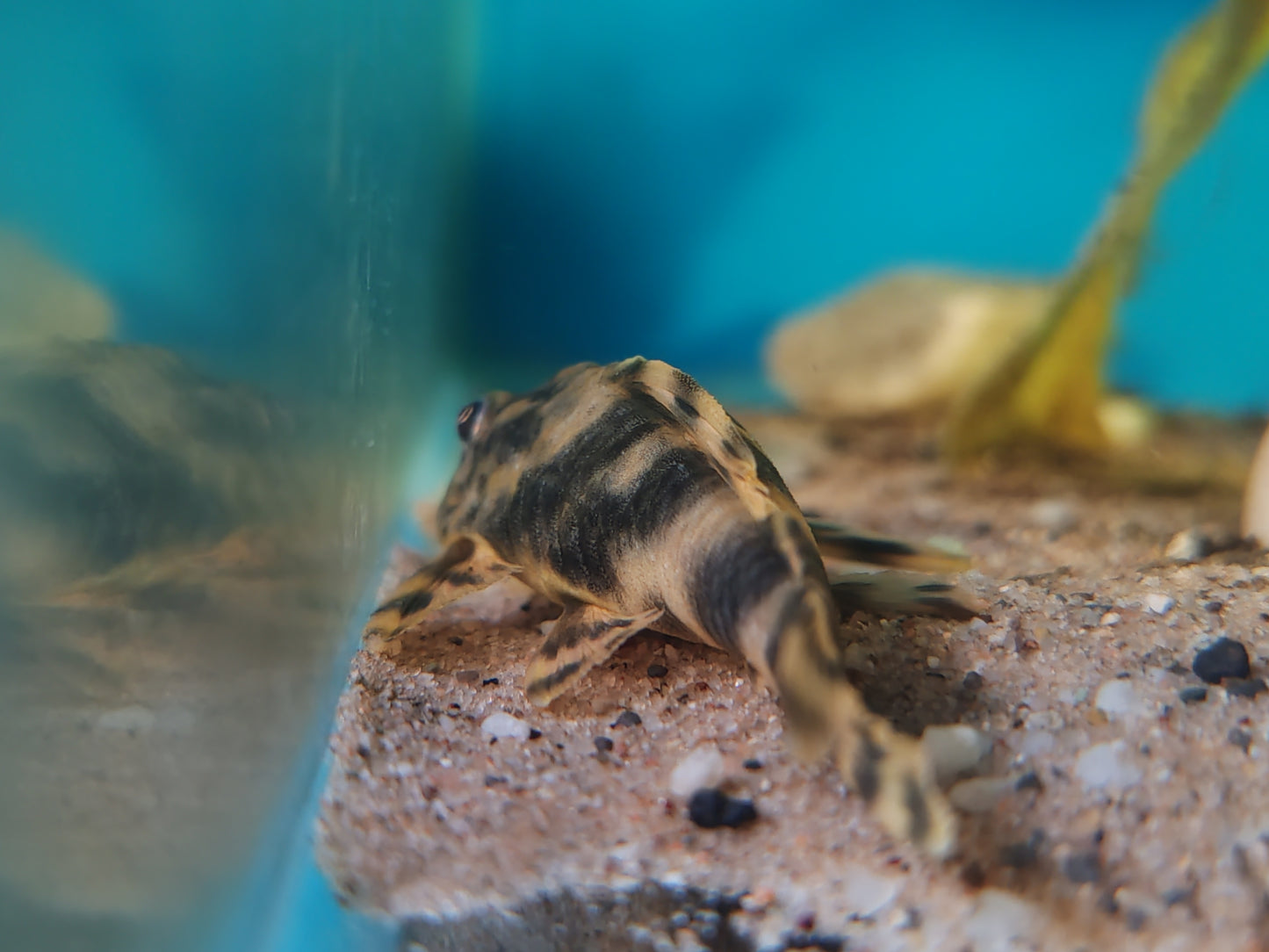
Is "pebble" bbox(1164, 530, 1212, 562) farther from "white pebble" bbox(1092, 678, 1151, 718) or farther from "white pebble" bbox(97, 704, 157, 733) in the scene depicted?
"white pebble" bbox(97, 704, 157, 733)

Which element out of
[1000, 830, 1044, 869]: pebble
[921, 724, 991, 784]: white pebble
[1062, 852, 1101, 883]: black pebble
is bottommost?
[1062, 852, 1101, 883]: black pebble

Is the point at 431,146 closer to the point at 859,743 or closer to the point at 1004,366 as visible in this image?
the point at 1004,366

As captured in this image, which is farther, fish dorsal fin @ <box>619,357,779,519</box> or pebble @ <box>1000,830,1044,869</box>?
fish dorsal fin @ <box>619,357,779,519</box>

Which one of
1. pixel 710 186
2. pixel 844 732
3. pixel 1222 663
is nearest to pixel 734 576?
pixel 844 732

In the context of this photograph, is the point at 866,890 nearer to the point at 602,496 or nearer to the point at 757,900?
the point at 757,900

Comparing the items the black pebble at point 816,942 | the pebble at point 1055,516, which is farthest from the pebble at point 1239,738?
the pebble at point 1055,516

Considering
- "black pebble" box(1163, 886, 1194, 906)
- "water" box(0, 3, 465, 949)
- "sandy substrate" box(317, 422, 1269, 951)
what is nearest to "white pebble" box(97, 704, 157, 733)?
"water" box(0, 3, 465, 949)

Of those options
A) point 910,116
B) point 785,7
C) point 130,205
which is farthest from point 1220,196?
point 130,205
